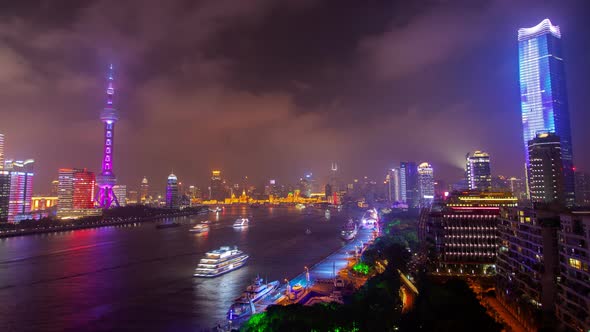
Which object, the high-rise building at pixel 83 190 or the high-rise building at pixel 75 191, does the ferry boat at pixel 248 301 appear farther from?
the high-rise building at pixel 83 190

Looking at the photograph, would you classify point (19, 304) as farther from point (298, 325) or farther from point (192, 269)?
point (298, 325)

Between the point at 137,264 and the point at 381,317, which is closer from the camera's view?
the point at 381,317

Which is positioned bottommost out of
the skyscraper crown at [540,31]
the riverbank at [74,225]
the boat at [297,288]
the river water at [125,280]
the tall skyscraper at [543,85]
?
the river water at [125,280]

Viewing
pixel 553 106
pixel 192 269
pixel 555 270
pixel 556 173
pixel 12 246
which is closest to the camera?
pixel 555 270

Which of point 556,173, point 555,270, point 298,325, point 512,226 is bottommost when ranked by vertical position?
point 298,325

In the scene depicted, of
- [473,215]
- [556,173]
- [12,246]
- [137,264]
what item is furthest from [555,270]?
[12,246]

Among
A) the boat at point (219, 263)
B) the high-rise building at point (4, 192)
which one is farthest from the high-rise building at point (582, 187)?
the high-rise building at point (4, 192)
